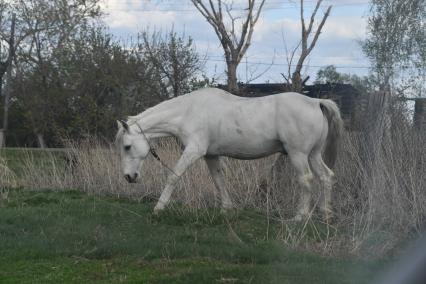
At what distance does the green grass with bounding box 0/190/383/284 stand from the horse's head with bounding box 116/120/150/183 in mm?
623

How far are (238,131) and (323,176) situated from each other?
4.27ft

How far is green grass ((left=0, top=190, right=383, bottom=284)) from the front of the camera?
Answer: 18.6 feet

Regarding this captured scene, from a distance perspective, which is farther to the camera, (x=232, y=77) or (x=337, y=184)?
(x=232, y=77)

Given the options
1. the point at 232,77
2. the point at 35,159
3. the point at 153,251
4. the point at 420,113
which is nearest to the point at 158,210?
the point at 153,251

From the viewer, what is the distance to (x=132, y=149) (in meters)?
9.70

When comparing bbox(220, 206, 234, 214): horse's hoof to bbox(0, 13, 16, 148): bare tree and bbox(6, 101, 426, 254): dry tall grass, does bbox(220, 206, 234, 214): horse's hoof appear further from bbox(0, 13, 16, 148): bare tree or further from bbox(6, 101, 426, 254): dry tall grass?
bbox(0, 13, 16, 148): bare tree

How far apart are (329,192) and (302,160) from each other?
547 mm

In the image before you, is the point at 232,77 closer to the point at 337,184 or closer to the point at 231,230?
the point at 337,184

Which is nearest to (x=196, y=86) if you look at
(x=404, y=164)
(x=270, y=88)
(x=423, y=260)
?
(x=270, y=88)

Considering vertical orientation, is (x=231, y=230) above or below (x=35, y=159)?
above

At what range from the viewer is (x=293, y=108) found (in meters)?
9.30

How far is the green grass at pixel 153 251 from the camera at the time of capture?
5.67 m

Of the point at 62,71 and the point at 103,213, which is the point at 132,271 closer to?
the point at 103,213

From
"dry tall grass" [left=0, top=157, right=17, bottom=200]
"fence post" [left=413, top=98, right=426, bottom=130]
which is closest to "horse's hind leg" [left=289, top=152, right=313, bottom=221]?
"fence post" [left=413, top=98, right=426, bottom=130]
